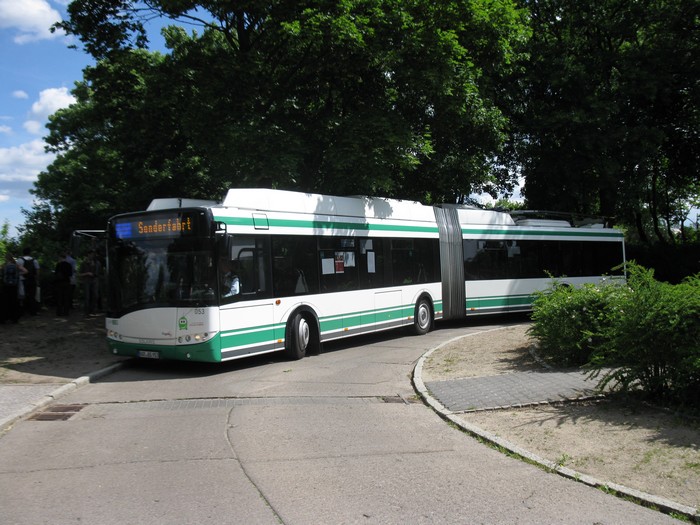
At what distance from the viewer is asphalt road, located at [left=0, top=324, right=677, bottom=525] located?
175 inches

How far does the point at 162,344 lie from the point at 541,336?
673 centimetres

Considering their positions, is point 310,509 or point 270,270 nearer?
point 310,509

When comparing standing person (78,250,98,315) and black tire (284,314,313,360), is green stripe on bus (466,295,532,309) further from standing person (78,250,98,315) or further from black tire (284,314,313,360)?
standing person (78,250,98,315)

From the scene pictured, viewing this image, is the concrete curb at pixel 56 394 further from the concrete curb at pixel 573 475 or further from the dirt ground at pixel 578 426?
the concrete curb at pixel 573 475

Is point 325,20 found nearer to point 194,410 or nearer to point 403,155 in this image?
point 403,155

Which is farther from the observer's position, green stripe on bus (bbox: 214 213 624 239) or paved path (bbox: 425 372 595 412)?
green stripe on bus (bbox: 214 213 624 239)

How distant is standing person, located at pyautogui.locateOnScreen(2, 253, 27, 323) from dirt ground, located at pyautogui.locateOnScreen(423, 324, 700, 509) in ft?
42.1

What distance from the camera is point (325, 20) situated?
1365cm

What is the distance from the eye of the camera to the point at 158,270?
1055 cm

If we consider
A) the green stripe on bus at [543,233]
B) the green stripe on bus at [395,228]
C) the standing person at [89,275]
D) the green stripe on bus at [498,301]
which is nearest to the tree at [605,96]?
the green stripe on bus at [543,233]

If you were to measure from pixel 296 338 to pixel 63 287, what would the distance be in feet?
29.6

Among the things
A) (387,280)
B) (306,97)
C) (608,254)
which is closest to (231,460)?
(387,280)

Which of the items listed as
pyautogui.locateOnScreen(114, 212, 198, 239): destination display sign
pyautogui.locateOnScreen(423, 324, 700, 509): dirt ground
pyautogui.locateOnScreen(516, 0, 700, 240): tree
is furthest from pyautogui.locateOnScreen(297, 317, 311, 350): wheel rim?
pyautogui.locateOnScreen(516, 0, 700, 240): tree

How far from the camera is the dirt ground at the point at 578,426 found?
16.9 ft
